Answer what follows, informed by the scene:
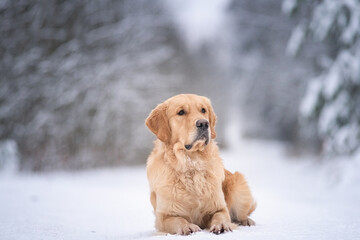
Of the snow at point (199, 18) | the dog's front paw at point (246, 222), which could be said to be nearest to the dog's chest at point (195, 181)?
the dog's front paw at point (246, 222)

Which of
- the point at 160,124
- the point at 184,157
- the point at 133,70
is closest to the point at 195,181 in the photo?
the point at 184,157

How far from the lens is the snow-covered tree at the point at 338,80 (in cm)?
717

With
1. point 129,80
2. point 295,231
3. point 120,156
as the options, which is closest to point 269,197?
point 295,231

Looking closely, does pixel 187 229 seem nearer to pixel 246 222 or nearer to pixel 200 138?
pixel 200 138

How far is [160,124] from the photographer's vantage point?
325 centimetres

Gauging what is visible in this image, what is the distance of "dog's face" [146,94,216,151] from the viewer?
120 inches

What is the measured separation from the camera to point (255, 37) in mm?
15234

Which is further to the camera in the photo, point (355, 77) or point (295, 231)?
point (355, 77)

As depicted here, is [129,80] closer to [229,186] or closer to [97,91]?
[97,91]

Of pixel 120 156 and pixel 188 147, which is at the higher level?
pixel 120 156

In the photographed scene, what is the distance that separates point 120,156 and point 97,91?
2.26m

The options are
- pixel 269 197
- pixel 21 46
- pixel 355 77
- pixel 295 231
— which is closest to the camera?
pixel 295 231

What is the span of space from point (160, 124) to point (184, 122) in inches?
10.0

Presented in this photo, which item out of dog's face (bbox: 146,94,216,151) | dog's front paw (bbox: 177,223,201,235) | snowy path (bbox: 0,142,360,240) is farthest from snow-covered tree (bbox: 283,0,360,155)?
dog's front paw (bbox: 177,223,201,235)
